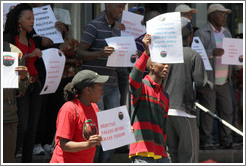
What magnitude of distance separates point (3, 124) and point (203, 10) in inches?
208

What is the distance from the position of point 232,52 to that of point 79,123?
3972mm

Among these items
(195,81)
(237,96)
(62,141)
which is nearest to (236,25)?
(237,96)

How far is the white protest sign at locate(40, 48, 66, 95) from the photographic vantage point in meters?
7.02

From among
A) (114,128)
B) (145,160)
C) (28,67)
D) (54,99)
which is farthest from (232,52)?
(114,128)

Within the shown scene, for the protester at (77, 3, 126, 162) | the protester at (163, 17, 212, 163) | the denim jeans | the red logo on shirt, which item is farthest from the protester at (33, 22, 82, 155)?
the red logo on shirt

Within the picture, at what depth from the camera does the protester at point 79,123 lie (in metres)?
4.95

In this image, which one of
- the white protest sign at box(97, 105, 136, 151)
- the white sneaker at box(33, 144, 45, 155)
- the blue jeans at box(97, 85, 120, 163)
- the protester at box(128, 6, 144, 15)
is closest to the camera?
the white protest sign at box(97, 105, 136, 151)

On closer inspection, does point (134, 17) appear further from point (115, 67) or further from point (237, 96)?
point (237, 96)

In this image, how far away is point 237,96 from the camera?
35.5 feet

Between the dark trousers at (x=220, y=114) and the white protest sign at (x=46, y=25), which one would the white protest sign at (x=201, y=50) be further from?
the white protest sign at (x=46, y=25)

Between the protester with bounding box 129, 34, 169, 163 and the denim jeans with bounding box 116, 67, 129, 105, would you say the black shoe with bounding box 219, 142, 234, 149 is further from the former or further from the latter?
the protester with bounding box 129, 34, 169, 163

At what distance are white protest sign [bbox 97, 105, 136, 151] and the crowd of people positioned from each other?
0.12 meters

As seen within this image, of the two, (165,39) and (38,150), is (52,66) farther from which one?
(165,39)

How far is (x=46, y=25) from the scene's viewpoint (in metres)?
7.70
